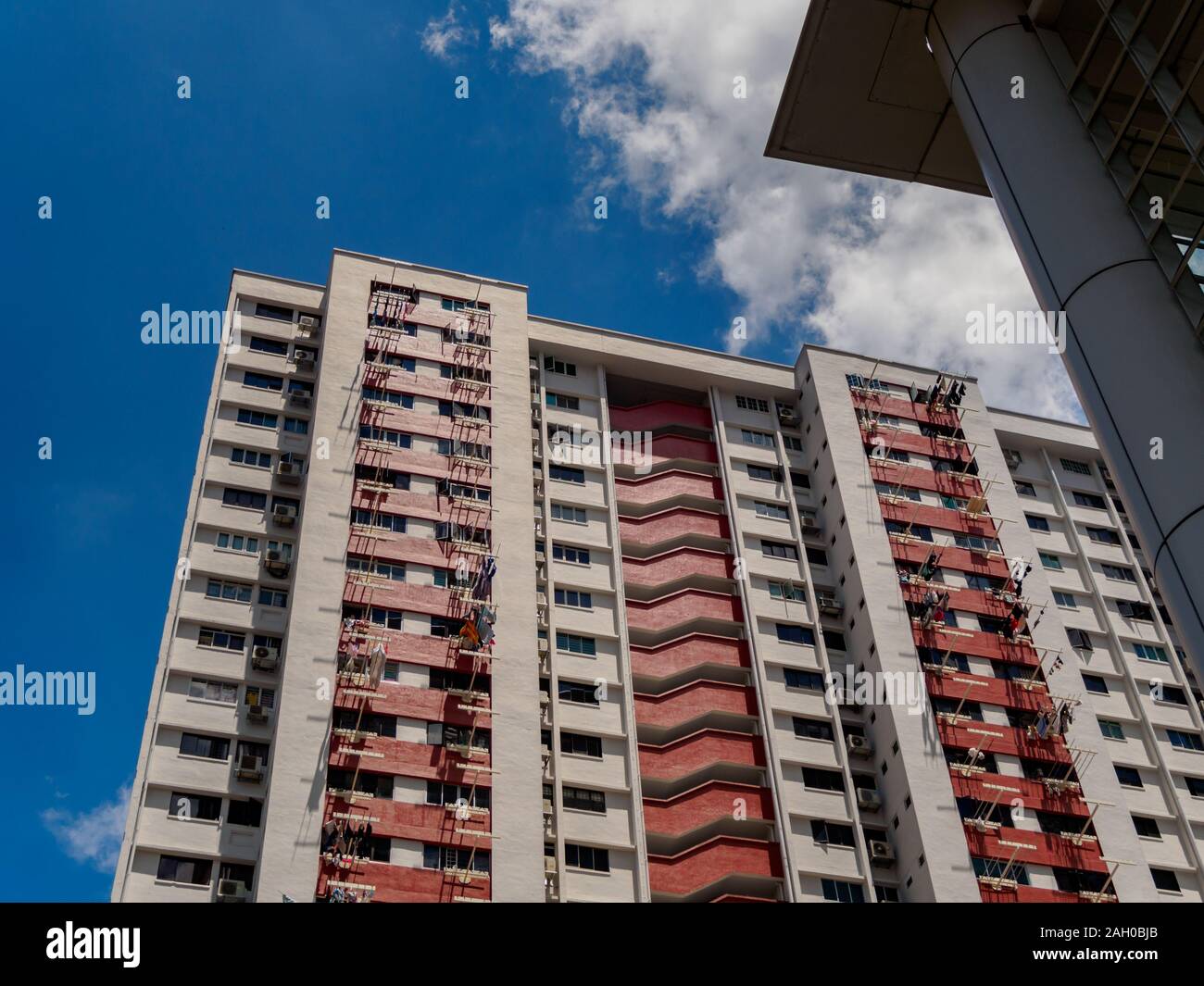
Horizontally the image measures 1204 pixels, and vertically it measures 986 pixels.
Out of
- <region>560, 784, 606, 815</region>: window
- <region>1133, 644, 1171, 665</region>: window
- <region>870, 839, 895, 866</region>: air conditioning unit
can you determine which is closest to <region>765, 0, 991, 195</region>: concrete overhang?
<region>560, 784, 606, 815</region>: window

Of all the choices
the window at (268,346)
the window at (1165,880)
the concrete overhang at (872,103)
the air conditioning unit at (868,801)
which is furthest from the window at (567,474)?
the concrete overhang at (872,103)

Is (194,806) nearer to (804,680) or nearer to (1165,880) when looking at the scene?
(804,680)

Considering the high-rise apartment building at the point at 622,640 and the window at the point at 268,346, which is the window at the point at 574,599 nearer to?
the high-rise apartment building at the point at 622,640

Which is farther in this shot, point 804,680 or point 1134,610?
point 1134,610

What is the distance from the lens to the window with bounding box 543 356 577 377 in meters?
64.4

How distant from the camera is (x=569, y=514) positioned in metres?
58.1

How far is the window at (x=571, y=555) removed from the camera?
56125 mm

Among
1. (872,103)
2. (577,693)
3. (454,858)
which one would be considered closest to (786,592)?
(577,693)

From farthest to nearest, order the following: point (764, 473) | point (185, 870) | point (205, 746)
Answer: point (764, 473) → point (205, 746) → point (185, 870)

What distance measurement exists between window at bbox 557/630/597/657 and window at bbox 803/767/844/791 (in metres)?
10.3

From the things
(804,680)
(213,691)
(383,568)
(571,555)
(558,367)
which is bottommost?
(213,691)

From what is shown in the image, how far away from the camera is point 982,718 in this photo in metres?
53.8

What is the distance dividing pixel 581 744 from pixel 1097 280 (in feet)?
Answer: 121
